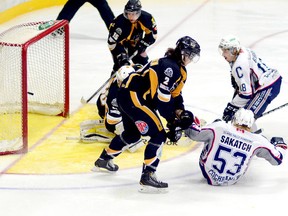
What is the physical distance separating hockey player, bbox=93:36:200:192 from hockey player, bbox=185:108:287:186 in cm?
17

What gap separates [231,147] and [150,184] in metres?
0.50

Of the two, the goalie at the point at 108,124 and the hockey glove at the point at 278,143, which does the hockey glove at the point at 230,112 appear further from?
the goalie at the point at 108,124

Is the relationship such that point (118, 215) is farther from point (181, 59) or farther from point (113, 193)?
Answer: point (181, 59)

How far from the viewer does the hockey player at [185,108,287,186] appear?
489 centimetres

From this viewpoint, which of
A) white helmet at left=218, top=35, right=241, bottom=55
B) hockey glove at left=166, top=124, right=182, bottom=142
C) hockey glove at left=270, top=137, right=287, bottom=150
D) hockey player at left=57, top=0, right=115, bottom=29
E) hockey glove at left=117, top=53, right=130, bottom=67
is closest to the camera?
hockey glove at left=166, top=124, right=182, bottom=142

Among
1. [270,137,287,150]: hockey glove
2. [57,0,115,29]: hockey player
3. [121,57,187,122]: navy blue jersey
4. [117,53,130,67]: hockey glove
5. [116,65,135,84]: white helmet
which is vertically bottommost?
[57,0,115,29]: hockey player

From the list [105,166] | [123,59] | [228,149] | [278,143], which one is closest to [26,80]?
[105,166]

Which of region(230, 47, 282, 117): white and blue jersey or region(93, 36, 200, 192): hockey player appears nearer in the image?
region(93, 36, 200, 192): hockey player

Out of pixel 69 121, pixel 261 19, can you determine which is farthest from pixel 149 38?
pixel 261 19

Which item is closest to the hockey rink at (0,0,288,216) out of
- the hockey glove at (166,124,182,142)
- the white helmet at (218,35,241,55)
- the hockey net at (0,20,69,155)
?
the hockey net at (0,20,69,155)

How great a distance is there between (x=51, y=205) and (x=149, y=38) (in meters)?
2.21

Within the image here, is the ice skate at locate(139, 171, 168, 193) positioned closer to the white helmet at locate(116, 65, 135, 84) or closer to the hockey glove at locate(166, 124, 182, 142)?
the hockey glove at locate(166, 124, 182, 142)

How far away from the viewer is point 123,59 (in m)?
6.17

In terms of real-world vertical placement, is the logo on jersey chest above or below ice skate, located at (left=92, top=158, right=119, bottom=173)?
above
